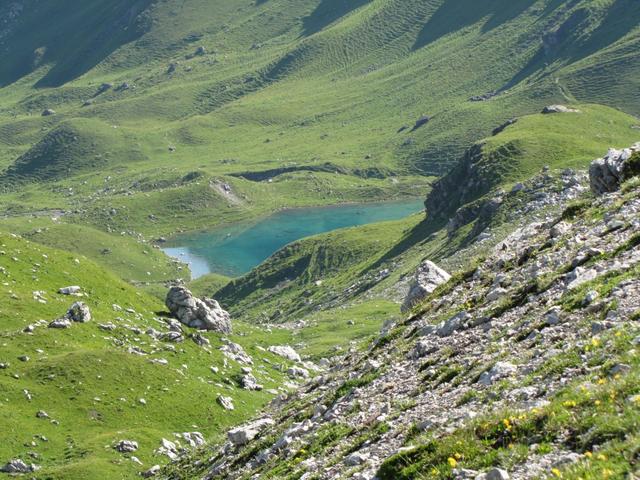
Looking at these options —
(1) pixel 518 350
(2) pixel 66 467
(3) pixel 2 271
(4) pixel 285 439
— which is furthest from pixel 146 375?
(1) pixel 518 350

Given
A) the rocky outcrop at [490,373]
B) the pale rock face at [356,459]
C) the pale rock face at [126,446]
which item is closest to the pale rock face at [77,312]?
the pale rock face at [126,446]

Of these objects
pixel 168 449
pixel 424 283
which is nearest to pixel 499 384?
pixel 424 283

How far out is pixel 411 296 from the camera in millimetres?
50875

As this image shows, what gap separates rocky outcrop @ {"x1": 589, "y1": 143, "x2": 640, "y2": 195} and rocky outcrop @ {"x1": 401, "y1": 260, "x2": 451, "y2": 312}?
11.2 meters

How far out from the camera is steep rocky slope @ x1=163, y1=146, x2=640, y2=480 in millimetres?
19250

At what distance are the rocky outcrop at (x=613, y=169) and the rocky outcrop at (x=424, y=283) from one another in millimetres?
11181

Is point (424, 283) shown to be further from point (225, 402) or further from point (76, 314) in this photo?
point (76, 314)

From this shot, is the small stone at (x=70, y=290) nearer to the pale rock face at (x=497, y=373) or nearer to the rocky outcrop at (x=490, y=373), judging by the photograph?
the rocky outcrop at (x=490, y=373)

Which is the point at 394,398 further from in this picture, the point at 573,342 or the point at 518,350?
the point at 573,342

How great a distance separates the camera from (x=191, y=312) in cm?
8269

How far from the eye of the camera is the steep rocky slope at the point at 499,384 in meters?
19.2

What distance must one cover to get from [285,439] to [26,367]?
36035 mm

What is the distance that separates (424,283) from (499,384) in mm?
26909

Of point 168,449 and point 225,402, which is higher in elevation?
point 168,449
